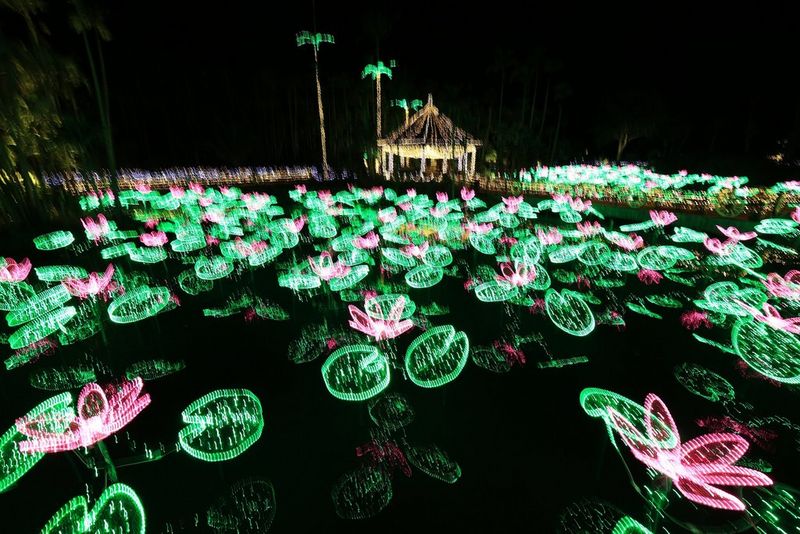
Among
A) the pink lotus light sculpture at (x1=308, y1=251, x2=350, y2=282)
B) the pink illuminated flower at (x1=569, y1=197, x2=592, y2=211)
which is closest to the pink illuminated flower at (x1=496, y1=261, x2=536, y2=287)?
the pink lotus light sculpture at (x1=308, y1=251, x2=350, y2=282)

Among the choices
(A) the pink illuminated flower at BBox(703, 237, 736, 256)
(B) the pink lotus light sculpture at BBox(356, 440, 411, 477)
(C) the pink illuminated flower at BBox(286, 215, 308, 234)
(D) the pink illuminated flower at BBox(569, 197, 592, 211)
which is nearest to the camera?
(B) the pink lotus light sculpture at BBox(356, 440, 411, 477)

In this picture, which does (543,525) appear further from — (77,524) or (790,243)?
(790,243)

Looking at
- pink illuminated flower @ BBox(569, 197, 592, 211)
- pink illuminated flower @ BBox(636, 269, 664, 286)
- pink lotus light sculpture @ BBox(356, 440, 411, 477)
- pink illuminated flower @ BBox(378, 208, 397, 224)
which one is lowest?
pink lotus light sculpture @ BBox(356, 440, 411, 477)

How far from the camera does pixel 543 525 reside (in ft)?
14.2

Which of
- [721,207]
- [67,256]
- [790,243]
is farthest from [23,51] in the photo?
[790,243]

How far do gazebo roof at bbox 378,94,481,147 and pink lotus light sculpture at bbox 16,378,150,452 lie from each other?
898 inches

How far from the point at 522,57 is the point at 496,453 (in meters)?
33.8

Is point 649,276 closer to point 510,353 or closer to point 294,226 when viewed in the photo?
point 510,353

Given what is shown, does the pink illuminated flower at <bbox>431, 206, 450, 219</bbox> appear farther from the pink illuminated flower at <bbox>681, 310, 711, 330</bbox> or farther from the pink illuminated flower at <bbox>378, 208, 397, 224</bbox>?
the pink illuminated flower at <bbox>681, 310, 711, 330</bbox>

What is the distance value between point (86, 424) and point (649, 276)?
12267mm

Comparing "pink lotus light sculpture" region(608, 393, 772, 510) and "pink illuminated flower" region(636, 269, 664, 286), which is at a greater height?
"pink lotus light sculpture" region(608, 393, 772, 510)

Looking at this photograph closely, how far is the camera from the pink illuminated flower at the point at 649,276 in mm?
10609

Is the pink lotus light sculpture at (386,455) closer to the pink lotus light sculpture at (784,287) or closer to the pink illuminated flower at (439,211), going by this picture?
the pink lotus light sculpture at (784,287)

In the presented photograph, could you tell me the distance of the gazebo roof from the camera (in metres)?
25.1
